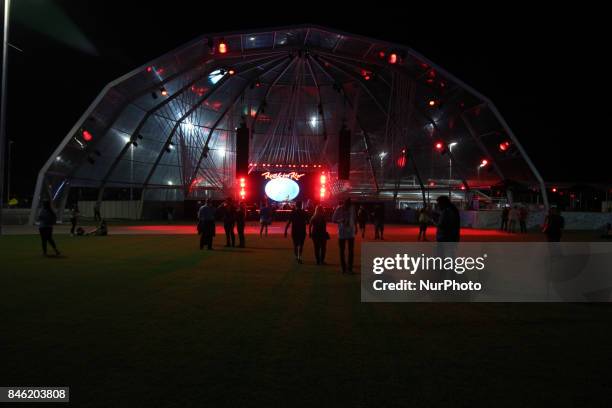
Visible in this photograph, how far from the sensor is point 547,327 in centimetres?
629

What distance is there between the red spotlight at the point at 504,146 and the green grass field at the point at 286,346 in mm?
30001

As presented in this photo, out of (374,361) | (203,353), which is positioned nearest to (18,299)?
(203,353)

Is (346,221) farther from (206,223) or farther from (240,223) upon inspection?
(240,223)

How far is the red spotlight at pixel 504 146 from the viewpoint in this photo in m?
35.3

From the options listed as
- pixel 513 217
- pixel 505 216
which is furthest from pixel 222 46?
pixel 505 216

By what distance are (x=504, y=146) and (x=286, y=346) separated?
3436 cm

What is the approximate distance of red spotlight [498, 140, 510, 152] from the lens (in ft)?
116

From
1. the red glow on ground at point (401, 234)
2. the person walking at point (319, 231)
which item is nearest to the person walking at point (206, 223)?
the red glow on ground at point (401, 234)

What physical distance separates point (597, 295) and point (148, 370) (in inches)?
307

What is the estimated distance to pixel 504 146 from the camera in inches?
1404

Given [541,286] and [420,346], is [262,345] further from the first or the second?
[541,286]

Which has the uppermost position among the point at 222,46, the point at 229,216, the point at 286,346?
the point at 222,46

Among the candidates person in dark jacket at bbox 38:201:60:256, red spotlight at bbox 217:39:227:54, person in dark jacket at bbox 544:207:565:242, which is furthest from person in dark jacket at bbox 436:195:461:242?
red spotlight at bbox 217:39:227:54

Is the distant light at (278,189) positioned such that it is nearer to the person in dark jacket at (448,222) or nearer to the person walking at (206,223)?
the person walking at (206,223)
